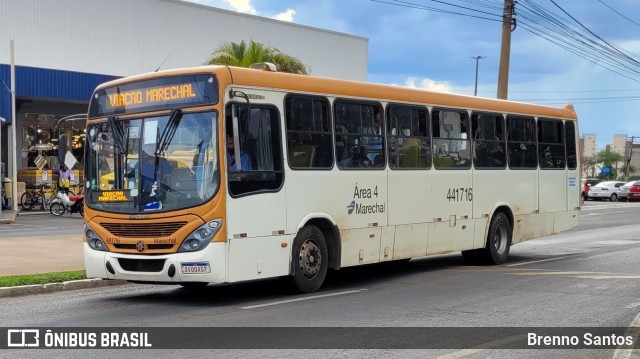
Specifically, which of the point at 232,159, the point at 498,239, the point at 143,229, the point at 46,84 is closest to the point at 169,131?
the point at 232,159

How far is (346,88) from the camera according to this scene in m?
12.0

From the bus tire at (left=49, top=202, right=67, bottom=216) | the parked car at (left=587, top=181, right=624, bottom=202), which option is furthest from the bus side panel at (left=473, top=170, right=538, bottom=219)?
the parked car at (left=587, top=181, right=624, bottom=202)

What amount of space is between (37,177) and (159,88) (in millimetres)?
27743

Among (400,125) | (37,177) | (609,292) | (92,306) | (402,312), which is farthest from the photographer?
(37,177)

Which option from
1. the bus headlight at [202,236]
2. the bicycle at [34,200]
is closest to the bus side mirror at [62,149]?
the bus headlight at [202,236]

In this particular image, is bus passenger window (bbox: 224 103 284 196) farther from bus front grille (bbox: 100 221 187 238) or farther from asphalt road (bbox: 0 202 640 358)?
asphalt road (bbox: 0 202 640 358)

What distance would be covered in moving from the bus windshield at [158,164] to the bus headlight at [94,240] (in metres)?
0.35

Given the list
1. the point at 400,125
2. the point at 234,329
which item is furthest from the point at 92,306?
the point at 400,125

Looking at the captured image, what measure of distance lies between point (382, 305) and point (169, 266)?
283cm

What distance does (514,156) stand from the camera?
15.9 m

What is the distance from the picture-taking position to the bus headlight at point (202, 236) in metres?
9.81

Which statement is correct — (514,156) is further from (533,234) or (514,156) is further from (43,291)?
(43,291)

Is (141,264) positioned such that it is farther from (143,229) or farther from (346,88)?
(346,88)

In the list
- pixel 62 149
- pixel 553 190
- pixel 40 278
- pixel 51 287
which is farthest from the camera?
pixel 553 190
